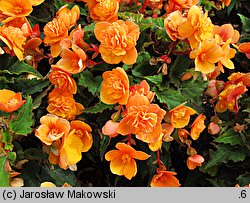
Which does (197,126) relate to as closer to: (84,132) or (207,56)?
(207,56)

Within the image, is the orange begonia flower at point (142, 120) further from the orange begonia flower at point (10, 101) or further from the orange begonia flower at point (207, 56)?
the orange begonia flower at point (10, 101)

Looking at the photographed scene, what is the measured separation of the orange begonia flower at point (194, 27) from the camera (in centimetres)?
188

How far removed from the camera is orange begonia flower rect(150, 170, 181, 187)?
1.97 metres

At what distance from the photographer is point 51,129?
73.6 inches

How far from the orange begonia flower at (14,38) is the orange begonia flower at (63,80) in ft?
0.55

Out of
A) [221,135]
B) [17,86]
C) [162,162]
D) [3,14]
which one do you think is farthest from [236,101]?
[3,14]

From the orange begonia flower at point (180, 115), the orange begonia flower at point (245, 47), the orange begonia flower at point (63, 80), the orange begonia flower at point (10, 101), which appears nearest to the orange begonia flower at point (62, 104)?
the orange begonia flower at point (63, 80)

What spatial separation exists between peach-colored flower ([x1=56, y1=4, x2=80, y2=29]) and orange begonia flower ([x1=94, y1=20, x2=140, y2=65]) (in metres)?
0.16

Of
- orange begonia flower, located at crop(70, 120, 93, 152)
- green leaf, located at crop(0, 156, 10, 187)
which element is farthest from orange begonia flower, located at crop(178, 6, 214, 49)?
green leaf, located at crop(0, 156, 10, 187)

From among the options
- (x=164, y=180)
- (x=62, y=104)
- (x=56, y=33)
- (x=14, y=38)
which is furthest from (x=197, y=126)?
(x=14, y=38)

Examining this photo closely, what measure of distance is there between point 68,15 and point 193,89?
1.80 feet
